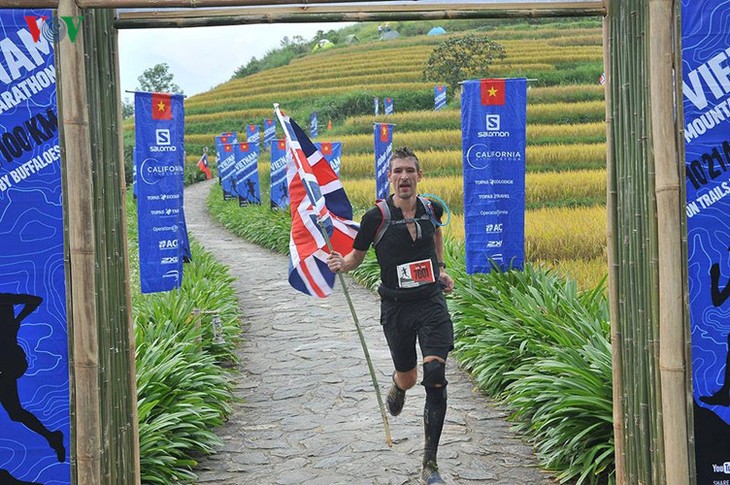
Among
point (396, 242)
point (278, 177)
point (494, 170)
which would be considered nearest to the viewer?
point (396, 242)

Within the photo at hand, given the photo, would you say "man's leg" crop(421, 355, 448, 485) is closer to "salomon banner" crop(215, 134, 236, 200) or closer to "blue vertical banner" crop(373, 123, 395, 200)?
"blue vertical banner" crop(373, 123, 395, 200)

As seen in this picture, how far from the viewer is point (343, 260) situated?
5.54 m

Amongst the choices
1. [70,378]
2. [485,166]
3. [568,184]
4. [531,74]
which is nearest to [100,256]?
[70,378]

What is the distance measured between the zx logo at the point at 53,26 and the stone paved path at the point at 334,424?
2.93m

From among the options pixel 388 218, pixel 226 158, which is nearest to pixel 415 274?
pixel 388 218

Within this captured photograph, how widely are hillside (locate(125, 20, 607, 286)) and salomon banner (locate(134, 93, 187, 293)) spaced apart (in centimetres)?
400

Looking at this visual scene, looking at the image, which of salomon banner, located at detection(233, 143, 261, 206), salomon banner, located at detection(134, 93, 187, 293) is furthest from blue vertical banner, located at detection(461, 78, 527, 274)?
salomon banner, located at detection(233, 143, 261, 206)

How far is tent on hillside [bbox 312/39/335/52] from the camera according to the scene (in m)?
77.1

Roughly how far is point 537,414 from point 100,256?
317cm

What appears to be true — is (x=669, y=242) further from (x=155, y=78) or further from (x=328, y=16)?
(x=155, y=78)

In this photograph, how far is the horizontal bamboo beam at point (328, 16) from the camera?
4.49 meters

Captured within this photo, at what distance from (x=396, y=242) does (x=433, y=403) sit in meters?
0.94

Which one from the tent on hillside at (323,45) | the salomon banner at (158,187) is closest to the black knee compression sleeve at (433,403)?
the salomon banner at (158,187)

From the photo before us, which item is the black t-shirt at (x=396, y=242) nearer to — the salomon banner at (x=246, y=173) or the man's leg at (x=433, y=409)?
the man's leg at (x=433, y=409)
